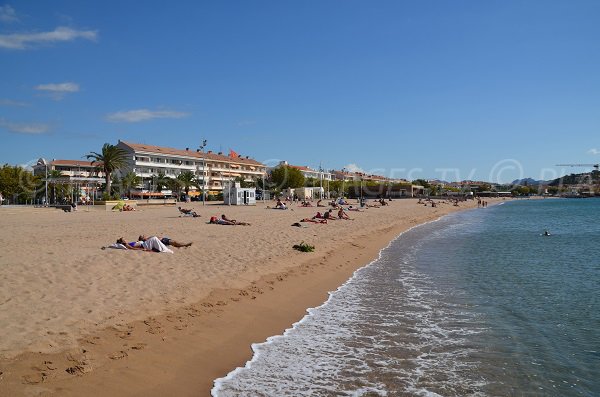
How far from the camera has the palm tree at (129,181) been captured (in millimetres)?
72875

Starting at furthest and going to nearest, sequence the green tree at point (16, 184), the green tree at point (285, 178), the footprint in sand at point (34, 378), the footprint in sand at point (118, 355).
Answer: the green tree at point (285, 178) → the green tree at point (16, 184) → the footprint in sand at point (118, 355) → the footprint in sand at point (34, 378)

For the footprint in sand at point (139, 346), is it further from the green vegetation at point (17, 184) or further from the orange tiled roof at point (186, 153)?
the orange tiled roof at point (186, 153)

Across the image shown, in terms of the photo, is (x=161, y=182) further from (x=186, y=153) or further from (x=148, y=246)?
(x=148, y=246)

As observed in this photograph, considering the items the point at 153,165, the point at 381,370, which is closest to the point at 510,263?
Result: the point at 381,370

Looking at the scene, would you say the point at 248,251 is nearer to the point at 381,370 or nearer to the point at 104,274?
the point at 104,274

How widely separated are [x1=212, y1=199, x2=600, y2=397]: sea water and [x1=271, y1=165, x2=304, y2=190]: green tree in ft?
256

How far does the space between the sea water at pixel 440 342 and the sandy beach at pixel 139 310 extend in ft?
1.95

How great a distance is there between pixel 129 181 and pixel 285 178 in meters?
30.3

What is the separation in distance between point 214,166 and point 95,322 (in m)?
92.0

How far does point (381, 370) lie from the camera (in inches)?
240

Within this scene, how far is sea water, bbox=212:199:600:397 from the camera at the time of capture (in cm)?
564

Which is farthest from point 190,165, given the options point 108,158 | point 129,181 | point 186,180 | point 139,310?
point 139,310

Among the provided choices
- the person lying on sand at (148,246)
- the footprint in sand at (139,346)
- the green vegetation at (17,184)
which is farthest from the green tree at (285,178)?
the footprint in sand at (139,346)

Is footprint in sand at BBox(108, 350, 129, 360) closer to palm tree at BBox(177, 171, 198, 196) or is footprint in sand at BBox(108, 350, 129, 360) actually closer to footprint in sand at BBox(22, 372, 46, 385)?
footprint in sand at BBox(22, 372, 46, 385)
